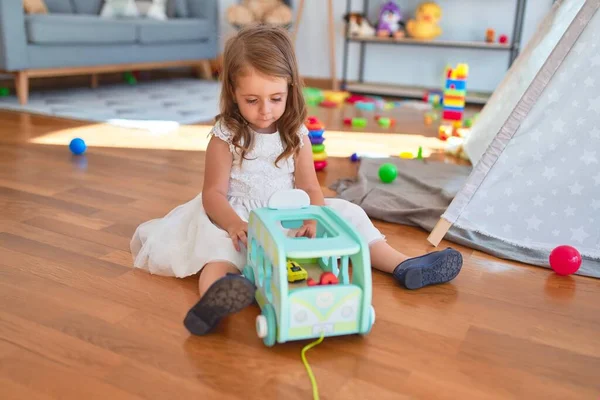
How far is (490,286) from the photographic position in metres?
1.30

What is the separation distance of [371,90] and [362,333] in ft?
11.2

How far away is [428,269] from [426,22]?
10.1 feet

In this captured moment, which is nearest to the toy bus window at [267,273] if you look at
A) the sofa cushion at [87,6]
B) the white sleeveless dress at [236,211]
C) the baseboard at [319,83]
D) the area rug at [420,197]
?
the white sleeveless dress at [236,211]

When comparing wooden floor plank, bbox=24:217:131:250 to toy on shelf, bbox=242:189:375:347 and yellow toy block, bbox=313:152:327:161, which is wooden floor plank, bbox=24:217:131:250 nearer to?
toy on shelf, bbox=242:189:375:347

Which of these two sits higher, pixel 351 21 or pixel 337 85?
pixel 351 21

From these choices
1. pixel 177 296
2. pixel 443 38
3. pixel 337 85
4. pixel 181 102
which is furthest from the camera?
pixel 337 85

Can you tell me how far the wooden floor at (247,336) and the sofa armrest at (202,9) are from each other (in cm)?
324

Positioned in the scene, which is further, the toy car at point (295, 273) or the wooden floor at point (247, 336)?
the toy car at point (295, 273)

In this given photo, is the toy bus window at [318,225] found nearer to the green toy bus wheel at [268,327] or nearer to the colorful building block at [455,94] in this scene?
the green toy bus wheel at [268,327]

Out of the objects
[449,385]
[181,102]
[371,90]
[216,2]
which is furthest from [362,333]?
[216,2]

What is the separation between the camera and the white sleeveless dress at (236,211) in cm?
128

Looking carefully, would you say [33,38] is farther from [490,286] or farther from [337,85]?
[490,286]

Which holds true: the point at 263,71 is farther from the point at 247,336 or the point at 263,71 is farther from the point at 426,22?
the point at 426,22

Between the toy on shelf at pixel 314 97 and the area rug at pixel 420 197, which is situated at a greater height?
the area rug at pixel 420 197
